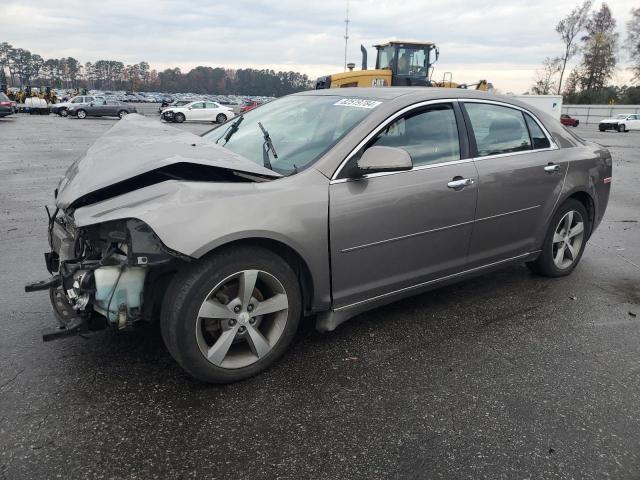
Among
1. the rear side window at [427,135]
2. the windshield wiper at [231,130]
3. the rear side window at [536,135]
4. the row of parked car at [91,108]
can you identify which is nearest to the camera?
the rear side window at [427,135]

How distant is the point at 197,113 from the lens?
1291 inches

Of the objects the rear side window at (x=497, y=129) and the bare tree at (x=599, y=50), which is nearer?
the rear side window at (x=497, y=129)

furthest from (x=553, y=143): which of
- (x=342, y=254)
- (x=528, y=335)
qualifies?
(x=342, y=254)

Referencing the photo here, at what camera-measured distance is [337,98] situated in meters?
3.76

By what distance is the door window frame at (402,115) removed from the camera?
10.1 feet

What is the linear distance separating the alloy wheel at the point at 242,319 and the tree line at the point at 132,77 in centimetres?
11918

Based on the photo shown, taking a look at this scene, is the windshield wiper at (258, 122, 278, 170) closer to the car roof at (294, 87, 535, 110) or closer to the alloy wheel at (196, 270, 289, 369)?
the car roof at (294, 87, 535, 110)

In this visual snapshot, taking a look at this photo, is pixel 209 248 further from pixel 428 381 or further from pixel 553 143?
pixel 553 143

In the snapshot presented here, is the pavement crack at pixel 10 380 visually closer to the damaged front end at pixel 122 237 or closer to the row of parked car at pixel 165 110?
the damaged front end at pixel 122 237

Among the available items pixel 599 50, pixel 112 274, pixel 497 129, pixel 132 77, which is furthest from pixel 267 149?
pixel 132 77

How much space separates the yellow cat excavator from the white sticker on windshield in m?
13.1

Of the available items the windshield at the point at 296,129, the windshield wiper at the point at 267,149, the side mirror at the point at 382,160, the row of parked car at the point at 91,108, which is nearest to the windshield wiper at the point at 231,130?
the windshield at the point at 296,129

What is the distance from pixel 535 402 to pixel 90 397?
7.78ft

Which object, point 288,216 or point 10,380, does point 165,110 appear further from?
point 288,216
